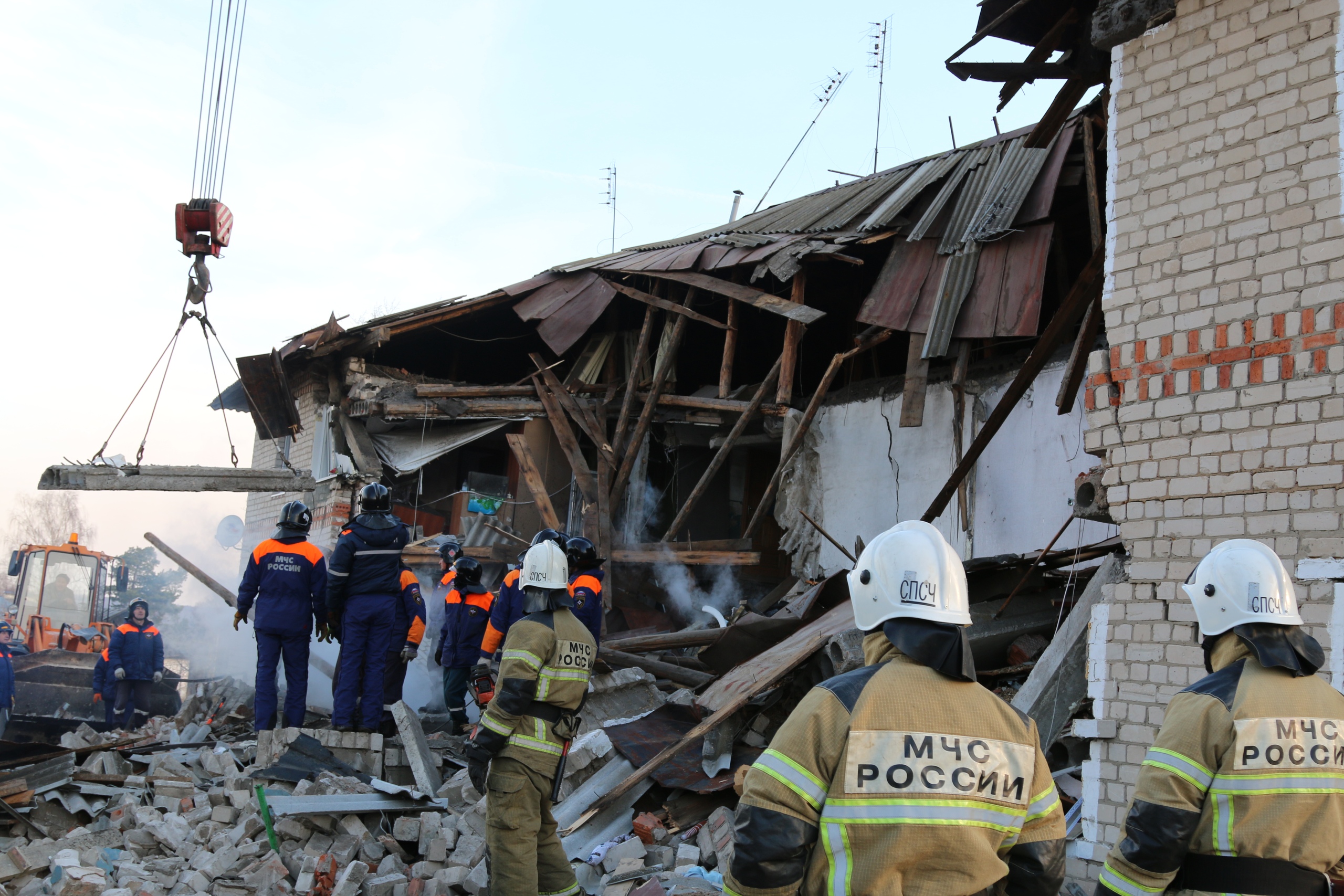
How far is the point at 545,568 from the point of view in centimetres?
501

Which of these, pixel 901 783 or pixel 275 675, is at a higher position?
pixel 901 783

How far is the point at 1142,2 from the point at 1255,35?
659 millimetres

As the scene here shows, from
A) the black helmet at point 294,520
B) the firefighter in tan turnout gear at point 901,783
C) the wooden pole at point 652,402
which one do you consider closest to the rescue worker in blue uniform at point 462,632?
the black helmet at point 294,520

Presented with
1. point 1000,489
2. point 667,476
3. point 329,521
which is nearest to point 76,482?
point 329,521

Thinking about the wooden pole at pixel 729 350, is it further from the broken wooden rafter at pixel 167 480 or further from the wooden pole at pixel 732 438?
the broken wooden rafter at pixel 167 480

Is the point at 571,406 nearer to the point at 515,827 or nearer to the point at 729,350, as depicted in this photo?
the point at 729,350

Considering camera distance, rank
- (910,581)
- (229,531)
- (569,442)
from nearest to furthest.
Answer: (910,581) < (569,442) < (229,531)

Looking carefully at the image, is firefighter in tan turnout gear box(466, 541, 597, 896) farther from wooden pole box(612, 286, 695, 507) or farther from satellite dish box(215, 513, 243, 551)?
satellite dish box(215, 513, 243, 551)

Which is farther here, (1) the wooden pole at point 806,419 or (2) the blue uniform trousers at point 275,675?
(1) the wooden pole at point 806,419

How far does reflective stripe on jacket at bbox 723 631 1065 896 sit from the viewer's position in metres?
2.12

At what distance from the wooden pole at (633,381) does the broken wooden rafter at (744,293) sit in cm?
43

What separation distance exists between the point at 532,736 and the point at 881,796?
9.44 feet

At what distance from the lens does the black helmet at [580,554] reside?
23.0ft

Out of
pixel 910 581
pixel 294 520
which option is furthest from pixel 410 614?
pixel 910 581
